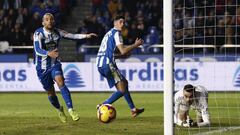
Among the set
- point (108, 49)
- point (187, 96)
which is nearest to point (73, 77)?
point (108, 49)

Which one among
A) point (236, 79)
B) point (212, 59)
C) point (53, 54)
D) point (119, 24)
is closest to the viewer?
point (53, 54)

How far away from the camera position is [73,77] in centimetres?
2039

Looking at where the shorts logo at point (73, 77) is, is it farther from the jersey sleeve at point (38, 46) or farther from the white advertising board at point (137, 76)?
the jersey sleeve at point (38, 46)

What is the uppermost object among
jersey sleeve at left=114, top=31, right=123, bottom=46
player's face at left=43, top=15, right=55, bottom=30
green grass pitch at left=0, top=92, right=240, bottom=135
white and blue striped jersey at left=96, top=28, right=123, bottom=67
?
player's face at left=43, top=15, right=55, bottom=30

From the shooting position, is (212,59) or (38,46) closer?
(38,46)

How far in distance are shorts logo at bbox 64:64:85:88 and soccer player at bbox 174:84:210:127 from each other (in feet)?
28.3

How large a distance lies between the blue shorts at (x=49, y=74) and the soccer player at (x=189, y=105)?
7.43 feet

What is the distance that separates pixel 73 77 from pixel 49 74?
7.73 metres

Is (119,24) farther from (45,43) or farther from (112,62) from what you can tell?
(45,43)

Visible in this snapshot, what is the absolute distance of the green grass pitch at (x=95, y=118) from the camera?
1134 cm

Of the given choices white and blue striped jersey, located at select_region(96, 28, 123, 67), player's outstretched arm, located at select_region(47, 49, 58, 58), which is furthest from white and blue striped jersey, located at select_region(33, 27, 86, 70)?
white and blue striped jersey, located at select_region(96, 28, 123, 67)

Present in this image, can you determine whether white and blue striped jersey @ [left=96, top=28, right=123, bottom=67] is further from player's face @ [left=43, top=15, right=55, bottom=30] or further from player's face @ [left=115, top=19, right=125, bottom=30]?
player's face @ [left=43, top=15, right=55, bottom=30]

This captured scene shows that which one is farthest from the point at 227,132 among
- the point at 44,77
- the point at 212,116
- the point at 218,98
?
the point at 218,98

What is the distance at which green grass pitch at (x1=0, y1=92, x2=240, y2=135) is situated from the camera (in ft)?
37.2
